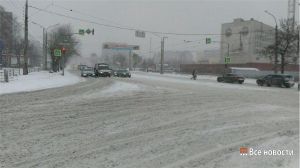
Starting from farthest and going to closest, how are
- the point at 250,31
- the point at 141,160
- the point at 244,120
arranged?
the point at 250,31, the point at 244,120, the point at 141,160

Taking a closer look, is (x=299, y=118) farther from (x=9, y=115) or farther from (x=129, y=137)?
(x=9, y=115)

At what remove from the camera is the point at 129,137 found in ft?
31.5

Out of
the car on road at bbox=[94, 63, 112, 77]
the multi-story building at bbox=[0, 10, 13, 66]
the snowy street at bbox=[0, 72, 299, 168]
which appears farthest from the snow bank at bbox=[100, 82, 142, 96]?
the multi-story building at bbox=[0, 10, 13, 66]

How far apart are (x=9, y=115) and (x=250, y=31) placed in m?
124

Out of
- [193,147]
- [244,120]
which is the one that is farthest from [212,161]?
[244,120]

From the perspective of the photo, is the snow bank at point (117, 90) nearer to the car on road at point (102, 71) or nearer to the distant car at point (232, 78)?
the distant car at point (232, 78)
